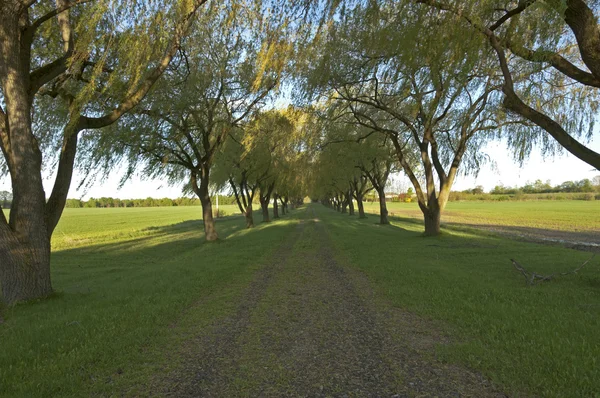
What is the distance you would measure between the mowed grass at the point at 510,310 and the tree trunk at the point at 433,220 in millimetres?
5142

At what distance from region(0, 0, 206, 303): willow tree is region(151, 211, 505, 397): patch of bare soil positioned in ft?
13.9

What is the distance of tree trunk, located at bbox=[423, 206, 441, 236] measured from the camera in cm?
1620

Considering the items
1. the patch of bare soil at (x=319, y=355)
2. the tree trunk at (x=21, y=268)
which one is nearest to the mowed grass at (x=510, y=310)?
the patch of bare soil at (x=319, y=355)

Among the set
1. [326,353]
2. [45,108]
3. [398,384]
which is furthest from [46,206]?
[398,384]

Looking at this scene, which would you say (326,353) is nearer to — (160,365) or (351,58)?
(160,365)

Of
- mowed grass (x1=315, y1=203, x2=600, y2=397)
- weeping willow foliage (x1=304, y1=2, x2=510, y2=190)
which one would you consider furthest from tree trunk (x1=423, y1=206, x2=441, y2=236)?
mowed grass (x1=315, y1=203, x2=600, y2=397)

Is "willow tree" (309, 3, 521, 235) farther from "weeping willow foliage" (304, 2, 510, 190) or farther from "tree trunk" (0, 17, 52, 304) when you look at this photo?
"tree trunk" (0, 17, 52, 304)

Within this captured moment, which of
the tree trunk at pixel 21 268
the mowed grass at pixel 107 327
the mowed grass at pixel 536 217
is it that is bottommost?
the mowed grass at pixel 536 217

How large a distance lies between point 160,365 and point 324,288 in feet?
13.1

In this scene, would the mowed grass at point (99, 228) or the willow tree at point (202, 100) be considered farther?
the mowed grass at point (99, 228)

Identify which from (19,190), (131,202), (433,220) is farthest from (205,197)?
(131,202)

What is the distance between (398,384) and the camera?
10.6 feet

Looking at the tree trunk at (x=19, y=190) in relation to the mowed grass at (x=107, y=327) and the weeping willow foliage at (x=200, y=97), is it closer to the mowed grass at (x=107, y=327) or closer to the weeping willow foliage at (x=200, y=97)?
the mowed grass at (x=107, y=327)

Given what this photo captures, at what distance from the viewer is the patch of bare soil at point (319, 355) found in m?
3.19
